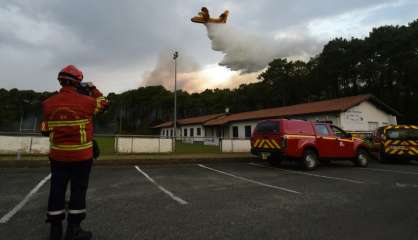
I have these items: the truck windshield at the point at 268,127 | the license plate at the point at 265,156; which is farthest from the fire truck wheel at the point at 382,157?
the license plate at the point at 265,156

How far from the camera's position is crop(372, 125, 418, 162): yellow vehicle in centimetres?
1353

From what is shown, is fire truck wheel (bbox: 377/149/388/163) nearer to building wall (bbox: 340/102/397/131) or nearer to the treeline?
building wall (bbox: 340/102/397/131)

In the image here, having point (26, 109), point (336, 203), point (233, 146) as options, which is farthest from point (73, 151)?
point (26, 109)

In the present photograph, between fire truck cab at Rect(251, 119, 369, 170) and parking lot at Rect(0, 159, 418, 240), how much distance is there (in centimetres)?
293

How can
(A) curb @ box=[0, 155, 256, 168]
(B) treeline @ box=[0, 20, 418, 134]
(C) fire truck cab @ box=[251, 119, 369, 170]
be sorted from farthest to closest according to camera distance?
(B) treeline @ box=[0, 20, 418, 134]
(C) fire truck cab @ box=[251, 119, 369, 170]
(A) curb @ box=[0, 155, 256, 168]

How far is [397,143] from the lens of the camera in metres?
13.7

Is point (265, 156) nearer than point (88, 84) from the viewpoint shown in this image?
No

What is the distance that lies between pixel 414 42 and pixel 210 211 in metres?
40.9

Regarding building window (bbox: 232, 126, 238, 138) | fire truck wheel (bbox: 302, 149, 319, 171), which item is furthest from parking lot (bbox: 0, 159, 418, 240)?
building window (bbox: 232, 126, 238, 138)

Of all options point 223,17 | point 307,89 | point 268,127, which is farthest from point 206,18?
point 307,89

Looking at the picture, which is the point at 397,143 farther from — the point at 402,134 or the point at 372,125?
the point at 372,125

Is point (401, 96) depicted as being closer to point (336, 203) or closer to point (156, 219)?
point (336, 203)

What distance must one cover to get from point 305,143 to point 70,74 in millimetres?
9395

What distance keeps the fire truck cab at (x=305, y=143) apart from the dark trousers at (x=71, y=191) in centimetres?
842
